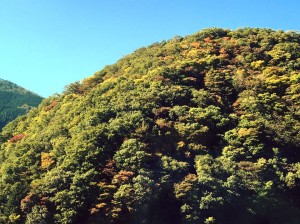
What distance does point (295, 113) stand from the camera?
54.0 meters

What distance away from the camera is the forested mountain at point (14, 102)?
140 metres

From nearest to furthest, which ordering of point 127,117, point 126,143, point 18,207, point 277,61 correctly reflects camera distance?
1. point 18,207
2. point 126,143
3. point 127,117
4. point 277,61

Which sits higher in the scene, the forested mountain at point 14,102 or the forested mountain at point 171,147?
the forested mountain at point 14,102

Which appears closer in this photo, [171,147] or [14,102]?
[171,147]

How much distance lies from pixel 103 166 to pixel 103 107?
36.2ft

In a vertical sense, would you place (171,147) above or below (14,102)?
below

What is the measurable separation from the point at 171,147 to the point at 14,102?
12015 cm

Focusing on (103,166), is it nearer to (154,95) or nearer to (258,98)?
(154,95)

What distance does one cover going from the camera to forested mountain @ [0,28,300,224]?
4275 cm

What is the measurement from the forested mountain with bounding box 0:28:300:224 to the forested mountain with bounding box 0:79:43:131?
250ft

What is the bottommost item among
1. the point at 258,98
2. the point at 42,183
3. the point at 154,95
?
the point at 42,183

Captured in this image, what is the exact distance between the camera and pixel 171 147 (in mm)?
49531

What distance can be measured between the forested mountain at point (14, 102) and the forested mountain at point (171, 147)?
76.3 metres

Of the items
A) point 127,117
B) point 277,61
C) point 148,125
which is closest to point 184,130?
point 148,125
